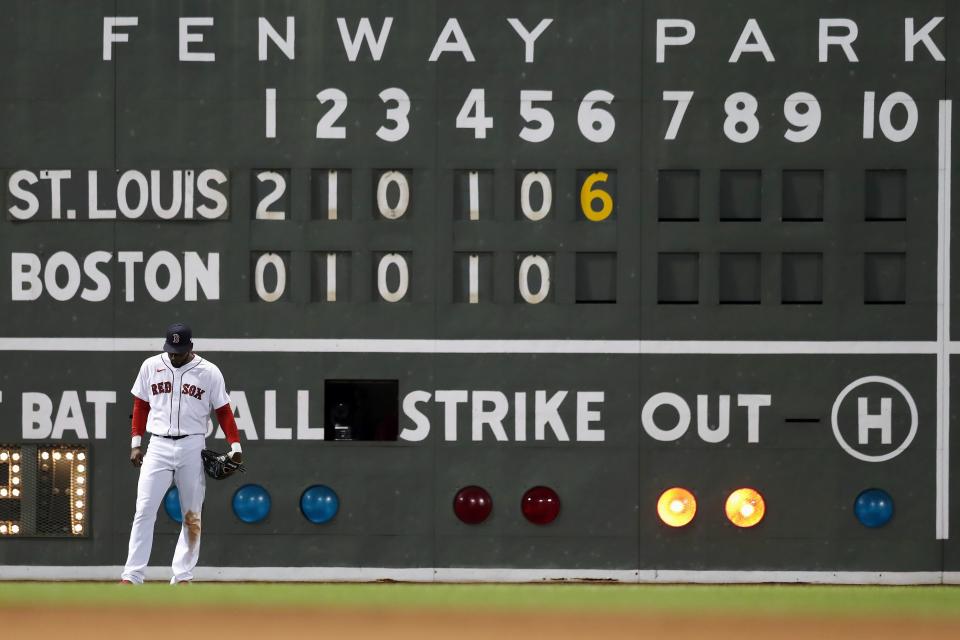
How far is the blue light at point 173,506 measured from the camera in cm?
858

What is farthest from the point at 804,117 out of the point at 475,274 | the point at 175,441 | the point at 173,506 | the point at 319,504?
the point at 173,506

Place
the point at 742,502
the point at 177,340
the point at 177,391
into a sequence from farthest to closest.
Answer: the point at 742,502 → the point at 177,391 → the point at 177,340

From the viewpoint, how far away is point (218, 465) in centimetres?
830

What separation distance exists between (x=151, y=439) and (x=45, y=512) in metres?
0.78

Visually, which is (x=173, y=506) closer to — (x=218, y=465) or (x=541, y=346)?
(x=218, y=465)

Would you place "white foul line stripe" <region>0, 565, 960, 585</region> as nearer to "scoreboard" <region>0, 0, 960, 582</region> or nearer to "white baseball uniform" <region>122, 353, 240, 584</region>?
"scoreboard" <region>0, 0, 960, 582</region>

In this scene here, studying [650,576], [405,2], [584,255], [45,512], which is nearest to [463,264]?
A: [584,255]

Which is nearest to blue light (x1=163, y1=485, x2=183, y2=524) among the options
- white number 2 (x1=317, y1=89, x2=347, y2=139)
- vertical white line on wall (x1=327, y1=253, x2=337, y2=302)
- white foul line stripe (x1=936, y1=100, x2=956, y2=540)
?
vertical white line on wall (x1=327, y1=253, x2=337, y2=302)

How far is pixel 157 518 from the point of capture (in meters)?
8.60

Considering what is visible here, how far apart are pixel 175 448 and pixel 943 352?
4.29 m

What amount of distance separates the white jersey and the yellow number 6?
224cm

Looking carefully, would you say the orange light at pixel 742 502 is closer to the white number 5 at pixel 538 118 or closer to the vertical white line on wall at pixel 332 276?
the white number 5 at pixel 538 118

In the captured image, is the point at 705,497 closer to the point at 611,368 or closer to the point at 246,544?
the point at 611,368

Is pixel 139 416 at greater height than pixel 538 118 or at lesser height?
lesser
